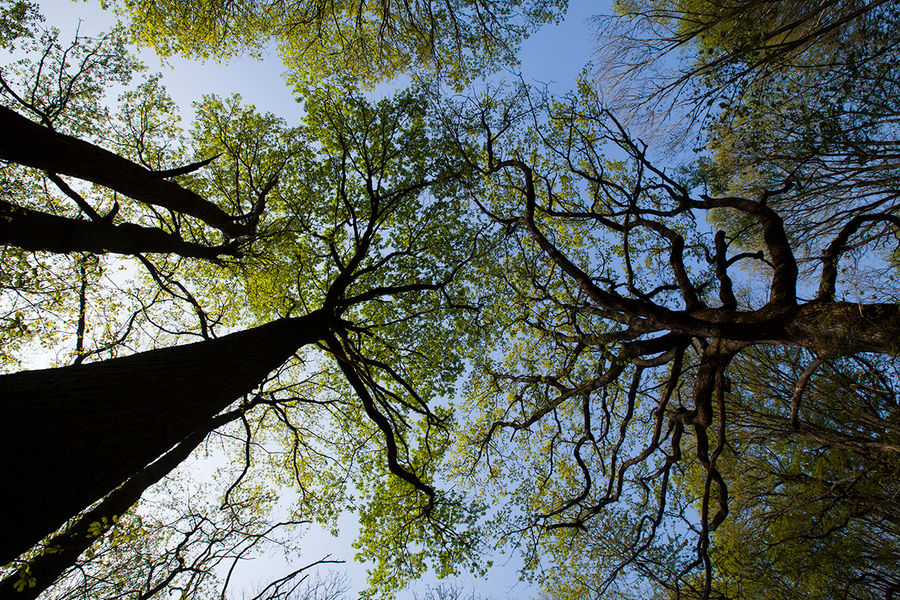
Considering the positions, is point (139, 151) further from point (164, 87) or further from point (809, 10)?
point (809, 10)

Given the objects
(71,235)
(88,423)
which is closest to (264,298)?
(71,235)

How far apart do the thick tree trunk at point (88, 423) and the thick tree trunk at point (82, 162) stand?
3.28 m

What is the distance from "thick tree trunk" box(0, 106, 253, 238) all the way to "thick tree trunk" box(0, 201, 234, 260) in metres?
0.83

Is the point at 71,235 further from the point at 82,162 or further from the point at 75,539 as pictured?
the point at 75,539

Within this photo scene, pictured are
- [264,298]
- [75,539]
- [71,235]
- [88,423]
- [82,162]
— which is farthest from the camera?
[264,298]

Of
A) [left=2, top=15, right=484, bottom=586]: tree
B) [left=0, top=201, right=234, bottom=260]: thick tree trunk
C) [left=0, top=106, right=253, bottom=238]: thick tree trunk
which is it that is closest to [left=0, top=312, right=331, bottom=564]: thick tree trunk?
[left=2, top=15, right=484, bottom=586]: tree

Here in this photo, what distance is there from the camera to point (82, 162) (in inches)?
195

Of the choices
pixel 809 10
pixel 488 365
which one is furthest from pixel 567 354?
pixel 809 10

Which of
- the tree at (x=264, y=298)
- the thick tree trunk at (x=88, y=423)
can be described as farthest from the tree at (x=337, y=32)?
the thick tree trunk at (x=88, y=423)

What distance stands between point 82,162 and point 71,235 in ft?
4.70

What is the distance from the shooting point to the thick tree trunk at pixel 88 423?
2.14 meters

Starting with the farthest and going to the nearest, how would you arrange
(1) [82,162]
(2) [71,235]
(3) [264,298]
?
(3) [264,298]
(2) [71,235]
(1) [82,162]

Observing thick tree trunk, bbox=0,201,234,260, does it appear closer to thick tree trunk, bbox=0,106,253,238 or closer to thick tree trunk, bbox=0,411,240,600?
thick tree trunk, bbox=0,106,253,238

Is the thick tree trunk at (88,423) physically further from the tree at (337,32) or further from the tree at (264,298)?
the tree at (337,32)
